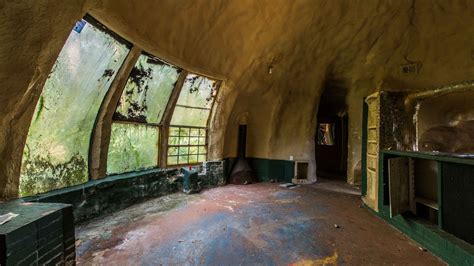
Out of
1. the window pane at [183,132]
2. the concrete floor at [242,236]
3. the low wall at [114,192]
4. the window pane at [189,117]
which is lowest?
the concrete floor at [242,236]

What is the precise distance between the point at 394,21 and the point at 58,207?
8.75m

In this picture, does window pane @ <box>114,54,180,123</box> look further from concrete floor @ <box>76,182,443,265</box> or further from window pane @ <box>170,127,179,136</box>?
concrete floor @ <box>76,182,443,265</box>

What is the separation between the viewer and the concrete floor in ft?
9.64

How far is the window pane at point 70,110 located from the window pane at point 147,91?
0.42 m

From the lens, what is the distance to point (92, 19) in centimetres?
315

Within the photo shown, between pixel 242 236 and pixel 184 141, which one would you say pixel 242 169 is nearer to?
pixel 184 141

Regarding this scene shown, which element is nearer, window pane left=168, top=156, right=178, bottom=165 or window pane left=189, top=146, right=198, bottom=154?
window pane left=168, top=156, right=178, bottom=165

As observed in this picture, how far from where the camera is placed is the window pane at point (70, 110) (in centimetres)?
315

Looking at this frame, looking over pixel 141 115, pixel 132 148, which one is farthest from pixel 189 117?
pixel 132 148

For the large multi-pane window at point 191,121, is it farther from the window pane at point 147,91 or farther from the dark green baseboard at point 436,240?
the dark green baseboard at point 436,240

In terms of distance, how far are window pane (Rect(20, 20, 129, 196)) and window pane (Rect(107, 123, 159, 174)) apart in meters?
0.49

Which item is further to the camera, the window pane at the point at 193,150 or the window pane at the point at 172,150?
the window pane at the point at 193,150

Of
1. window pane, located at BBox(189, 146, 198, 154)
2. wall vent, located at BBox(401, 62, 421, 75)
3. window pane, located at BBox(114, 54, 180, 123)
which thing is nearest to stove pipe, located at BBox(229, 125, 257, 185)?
window pane, located at BBox(189, 146, 198, 154)

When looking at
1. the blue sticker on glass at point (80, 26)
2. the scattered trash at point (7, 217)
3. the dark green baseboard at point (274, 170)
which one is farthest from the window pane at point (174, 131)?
the scattered trash at point (7, 217)
